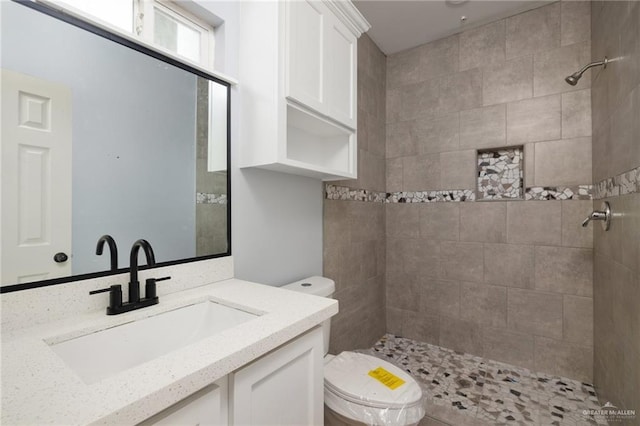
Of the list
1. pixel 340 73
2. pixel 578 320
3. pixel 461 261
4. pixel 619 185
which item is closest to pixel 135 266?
pixel 340 73

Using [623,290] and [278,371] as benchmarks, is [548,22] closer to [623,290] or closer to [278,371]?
[623,290]

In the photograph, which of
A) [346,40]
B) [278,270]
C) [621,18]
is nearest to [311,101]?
[346,40]

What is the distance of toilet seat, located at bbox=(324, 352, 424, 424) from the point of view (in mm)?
1072

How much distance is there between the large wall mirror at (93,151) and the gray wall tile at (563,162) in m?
2.13

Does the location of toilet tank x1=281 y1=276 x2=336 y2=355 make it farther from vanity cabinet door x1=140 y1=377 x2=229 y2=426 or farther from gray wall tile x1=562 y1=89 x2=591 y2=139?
gray wall tile x1=562 y1=89 x2=591 y2=139

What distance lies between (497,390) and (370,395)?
1.24m

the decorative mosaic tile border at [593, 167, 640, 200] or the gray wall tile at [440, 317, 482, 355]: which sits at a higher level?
the decorative mosaic tile border at [593, 167, 640, 200]

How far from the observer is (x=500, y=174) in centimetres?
219

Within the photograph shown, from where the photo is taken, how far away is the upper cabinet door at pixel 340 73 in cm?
146

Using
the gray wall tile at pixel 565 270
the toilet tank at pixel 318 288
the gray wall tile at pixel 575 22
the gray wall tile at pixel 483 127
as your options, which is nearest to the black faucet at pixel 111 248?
the toilet tank at pixel 318 288

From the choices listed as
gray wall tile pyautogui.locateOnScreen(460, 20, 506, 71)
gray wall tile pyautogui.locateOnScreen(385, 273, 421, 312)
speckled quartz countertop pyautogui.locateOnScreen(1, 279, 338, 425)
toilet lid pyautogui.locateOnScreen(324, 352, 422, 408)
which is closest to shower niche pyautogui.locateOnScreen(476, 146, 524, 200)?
gray wall tile pyautogui.locateOnScreen(460, 20, 506, 71)

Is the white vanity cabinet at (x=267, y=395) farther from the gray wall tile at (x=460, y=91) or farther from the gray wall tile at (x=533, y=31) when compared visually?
the gray wall tile at (x=533, y=31)

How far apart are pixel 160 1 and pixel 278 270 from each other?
1300mm

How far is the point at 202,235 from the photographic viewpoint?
3.94 ft
